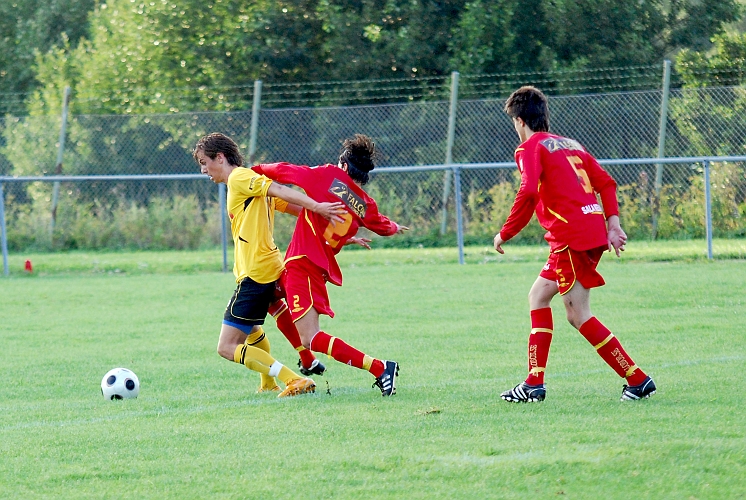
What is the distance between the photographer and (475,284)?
41.4 ft

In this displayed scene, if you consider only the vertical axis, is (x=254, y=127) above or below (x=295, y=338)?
above

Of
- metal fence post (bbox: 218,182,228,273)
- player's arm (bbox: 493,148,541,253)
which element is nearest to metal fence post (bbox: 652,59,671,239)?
metal fence post (bbox: 218,182,228,273)

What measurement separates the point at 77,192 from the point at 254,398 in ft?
44.8

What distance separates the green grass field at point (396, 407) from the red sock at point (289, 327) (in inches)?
10.5

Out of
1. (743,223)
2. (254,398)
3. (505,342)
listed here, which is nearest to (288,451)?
(254,398)

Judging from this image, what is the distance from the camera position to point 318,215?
6438 mm

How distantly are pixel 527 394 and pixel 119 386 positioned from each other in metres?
2.51

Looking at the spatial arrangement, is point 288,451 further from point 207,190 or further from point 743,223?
point 207,190

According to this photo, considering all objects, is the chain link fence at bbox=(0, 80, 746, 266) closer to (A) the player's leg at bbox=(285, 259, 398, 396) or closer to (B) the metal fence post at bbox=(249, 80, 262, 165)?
(B) the metal fence post at bbox=(249, 80, 262, 165)

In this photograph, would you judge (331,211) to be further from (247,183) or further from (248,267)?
(248,267)

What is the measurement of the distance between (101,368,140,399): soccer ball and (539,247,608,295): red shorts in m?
2.70

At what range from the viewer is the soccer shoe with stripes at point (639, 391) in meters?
5.81

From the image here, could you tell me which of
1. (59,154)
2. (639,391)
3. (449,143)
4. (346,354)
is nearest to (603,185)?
(639,391)

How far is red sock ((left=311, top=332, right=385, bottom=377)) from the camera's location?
627 cm
